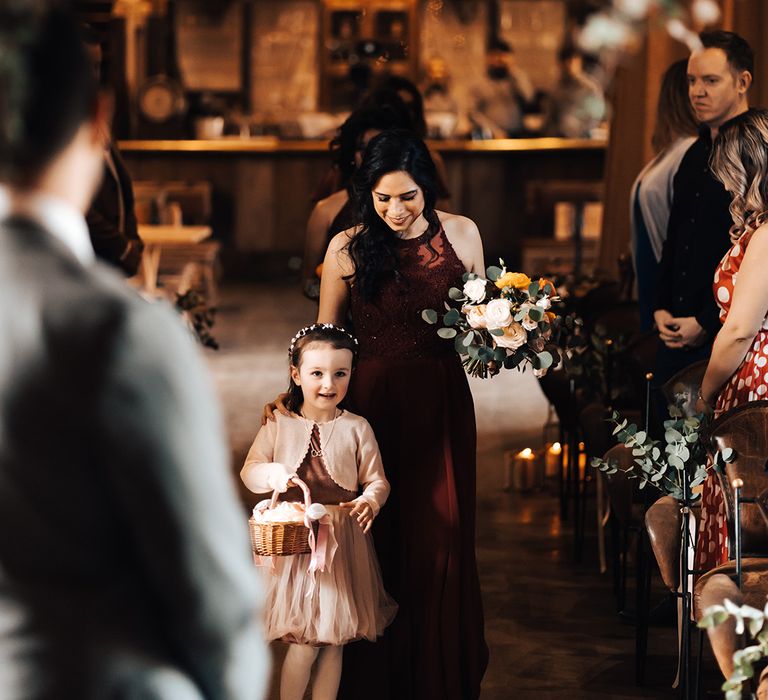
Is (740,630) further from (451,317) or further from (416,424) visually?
(416,424)

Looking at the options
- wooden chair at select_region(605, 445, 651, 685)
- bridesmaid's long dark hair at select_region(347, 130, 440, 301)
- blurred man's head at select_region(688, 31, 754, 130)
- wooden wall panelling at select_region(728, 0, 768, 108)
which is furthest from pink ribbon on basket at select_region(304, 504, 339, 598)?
wooden wall panelling at select_region(728, 0, 768, 108)

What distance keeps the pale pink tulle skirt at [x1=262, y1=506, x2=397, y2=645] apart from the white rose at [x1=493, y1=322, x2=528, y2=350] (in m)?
0.61

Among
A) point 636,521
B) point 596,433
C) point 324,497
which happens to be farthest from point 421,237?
point 596,433

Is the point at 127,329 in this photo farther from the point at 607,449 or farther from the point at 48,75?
the point at 607,449

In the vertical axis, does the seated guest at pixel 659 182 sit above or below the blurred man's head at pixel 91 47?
below

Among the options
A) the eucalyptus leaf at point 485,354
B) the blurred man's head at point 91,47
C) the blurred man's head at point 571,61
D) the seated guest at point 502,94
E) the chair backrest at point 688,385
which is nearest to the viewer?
the blurred man's head at point 91,47

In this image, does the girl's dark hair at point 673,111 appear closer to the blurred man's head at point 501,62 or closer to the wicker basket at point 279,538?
A: the wicker basket at point 279,538

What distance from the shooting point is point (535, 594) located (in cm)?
531

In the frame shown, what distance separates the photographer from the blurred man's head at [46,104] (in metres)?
1.34

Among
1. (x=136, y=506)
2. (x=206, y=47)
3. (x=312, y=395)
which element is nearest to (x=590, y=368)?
(x=312, y=395)

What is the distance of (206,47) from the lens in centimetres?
1808

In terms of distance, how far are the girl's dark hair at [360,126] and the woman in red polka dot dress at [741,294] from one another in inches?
54.6

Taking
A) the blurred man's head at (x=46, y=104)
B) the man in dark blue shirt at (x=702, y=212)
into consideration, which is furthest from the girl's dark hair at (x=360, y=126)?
the blurred man's head at (x=46, y=104)

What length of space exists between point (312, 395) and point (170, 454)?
226 centimetres
